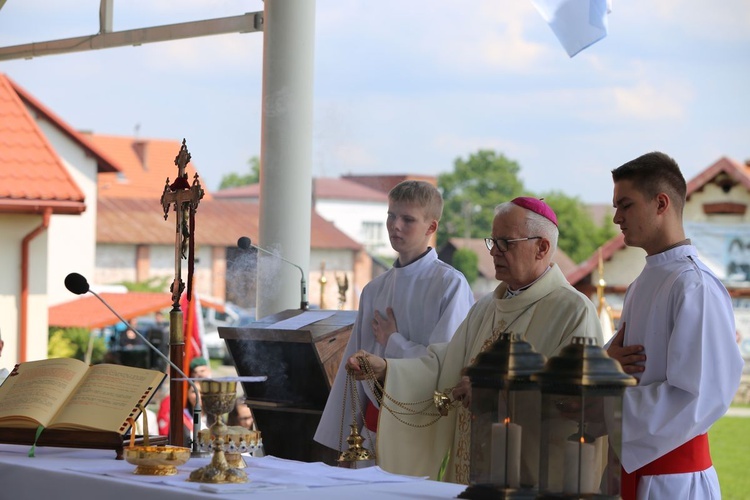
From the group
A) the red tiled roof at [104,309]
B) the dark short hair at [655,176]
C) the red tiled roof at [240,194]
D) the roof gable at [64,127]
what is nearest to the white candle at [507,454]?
the dark short hair at [655,176]

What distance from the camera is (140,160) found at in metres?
41.1

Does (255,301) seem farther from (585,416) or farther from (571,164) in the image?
(571,164)

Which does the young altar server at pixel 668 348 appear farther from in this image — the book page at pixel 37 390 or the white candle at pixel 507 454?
the book page at pixel 37 390

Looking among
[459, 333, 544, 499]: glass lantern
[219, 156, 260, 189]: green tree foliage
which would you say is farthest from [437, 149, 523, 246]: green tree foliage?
[459, 333, 544, 499]: glass lantern

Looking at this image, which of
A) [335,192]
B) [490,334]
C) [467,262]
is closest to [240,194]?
[335,192]

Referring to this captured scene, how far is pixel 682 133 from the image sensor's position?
120 feet

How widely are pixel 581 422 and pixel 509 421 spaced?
5.6 inches

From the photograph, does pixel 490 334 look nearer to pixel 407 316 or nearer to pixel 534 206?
pixel 534 206

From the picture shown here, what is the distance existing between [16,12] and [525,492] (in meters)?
6.43

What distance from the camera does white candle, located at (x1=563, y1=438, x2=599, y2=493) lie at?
2.28 meters

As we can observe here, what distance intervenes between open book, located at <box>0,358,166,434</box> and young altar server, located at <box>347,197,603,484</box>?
61 centimetres

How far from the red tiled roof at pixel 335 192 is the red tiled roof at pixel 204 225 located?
14.9 ft

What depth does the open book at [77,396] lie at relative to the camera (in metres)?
3.11

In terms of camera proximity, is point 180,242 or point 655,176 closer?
point 655,176
